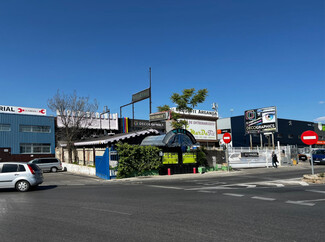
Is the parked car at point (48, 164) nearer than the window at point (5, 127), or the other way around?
the parked car at point (48, 164)

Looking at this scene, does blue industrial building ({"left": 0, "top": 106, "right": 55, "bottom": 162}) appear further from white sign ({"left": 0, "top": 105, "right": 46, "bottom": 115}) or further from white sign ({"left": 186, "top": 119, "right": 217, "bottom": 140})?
white sign ({"left": 186, "top": 119, "right": 217, "bottom": 140})

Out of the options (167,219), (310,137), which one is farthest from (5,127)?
(167,219)

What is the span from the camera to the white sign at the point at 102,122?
38.5 metres

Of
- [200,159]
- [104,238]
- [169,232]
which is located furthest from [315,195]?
[200,159]

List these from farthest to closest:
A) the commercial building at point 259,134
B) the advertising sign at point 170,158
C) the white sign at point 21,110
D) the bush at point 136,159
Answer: the commercial building at point 259,134 → the white sign at point 21,110 → the advertising sign at point 170,158 → the bush at point 136,159

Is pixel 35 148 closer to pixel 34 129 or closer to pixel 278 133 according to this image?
pixel 34 129

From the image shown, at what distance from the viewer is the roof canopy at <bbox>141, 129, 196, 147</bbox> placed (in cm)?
2323

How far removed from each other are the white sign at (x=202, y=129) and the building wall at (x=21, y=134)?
2335cm

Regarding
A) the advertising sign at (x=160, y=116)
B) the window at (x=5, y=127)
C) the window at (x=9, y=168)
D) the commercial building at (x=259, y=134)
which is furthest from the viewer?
the commercial building at (x=259, y=134)

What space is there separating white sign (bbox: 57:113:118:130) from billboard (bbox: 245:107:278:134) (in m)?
20.6

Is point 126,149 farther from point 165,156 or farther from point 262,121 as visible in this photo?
point 262,121

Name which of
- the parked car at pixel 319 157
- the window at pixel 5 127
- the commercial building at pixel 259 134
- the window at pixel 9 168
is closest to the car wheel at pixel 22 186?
the window at pixel 9 168

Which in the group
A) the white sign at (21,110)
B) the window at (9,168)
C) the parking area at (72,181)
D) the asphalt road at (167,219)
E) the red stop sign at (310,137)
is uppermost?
the white sign at (21,110)

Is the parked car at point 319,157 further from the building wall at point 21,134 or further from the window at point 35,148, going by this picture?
the window at point 35,148
